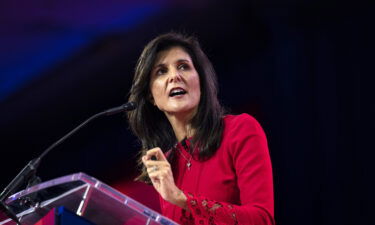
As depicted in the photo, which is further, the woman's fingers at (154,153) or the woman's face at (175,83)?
the woman's face at (175,83)

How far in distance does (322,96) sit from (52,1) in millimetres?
1662

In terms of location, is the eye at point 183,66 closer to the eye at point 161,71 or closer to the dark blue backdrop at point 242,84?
the eye at point 161,71

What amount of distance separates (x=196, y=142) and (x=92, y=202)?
0.88 metres

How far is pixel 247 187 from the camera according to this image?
146cm

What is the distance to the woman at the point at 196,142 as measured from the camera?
4.33 feet

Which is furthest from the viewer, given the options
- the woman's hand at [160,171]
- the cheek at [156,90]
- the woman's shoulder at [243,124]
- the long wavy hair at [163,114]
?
the cheek at [156,90]

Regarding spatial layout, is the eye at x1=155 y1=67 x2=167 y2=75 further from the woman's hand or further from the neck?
the woman's hand

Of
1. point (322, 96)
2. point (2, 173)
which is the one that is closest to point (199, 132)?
point (322, 96)

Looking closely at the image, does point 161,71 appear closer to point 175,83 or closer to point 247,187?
point 175,83

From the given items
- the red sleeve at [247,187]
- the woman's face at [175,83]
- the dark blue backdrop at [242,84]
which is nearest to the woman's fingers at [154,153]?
the red sleeve at [247,187]

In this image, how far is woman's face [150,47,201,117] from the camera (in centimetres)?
182

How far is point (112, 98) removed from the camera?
308 centimetres

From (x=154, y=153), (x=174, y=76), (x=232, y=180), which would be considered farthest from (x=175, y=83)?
(x=154, y=153)

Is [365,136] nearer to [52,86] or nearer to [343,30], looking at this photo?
[343,30]
